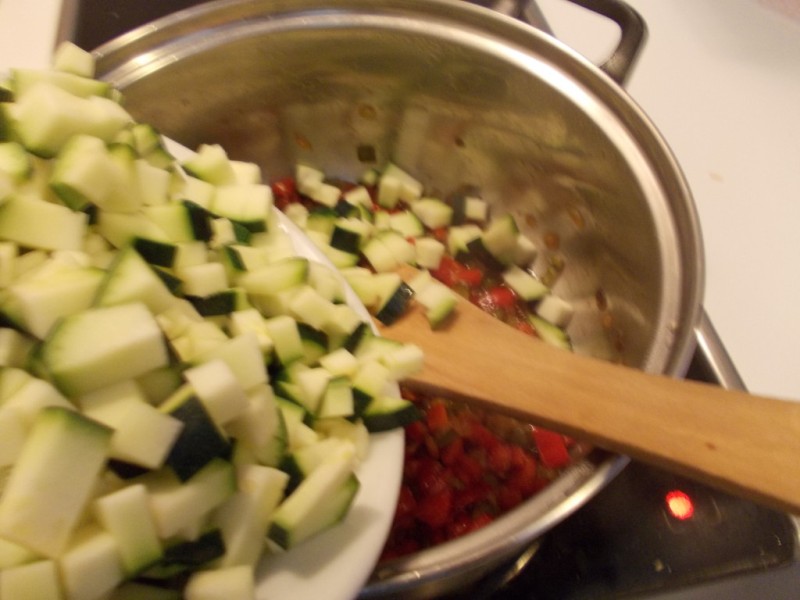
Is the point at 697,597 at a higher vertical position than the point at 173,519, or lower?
lower

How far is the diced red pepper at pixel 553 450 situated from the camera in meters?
0.94

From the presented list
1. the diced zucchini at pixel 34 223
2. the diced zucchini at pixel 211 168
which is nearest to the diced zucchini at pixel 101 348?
the diced zucchini at pixel 34 223

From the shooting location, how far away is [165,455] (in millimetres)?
505

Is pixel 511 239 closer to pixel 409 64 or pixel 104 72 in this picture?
pixel 409 64

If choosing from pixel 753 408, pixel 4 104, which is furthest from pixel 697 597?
pixel 4 104

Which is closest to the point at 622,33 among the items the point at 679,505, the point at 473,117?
the point at 473,117

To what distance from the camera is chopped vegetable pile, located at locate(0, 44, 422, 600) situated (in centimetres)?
48

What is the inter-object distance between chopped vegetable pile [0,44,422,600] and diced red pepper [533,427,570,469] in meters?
0.28

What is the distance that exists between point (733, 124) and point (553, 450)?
29.1 inches

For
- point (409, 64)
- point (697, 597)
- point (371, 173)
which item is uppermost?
point (409, 64)

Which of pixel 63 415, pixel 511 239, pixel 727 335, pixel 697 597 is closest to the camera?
pixel 63 415

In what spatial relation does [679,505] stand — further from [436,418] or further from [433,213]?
[433,213]

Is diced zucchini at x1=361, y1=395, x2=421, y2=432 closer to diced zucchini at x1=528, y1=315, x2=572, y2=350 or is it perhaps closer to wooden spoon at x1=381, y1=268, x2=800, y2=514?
wooden spoon at x1=381, y1=268, x2=800, y2=514

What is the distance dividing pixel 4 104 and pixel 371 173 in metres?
0.68
